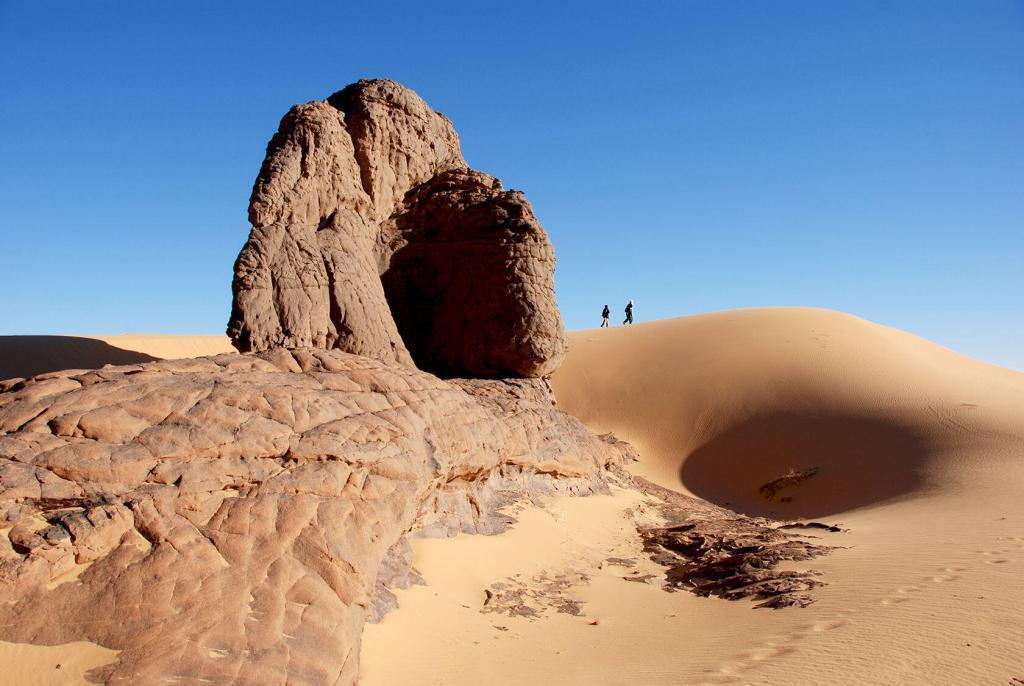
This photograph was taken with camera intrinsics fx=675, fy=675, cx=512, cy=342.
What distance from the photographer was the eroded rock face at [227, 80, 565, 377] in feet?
27.7

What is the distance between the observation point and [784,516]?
14406mm

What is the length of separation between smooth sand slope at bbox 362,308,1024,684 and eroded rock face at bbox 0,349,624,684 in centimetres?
71

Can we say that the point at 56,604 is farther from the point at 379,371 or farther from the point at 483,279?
the point at 483,279

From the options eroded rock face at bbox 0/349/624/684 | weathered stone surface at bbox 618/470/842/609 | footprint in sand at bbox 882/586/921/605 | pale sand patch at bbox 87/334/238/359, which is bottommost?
weathered stone surface at bbox 618/470/842/609

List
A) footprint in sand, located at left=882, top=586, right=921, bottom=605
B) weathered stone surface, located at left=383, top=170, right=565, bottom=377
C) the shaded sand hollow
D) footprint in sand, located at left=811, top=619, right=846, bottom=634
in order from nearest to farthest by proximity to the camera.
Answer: the shaded sand hollow
footprint in sand, located at left=811, top=619, right=846, bottom=634
footprint in sand, located at left=882, top=586, right=921, bottom=605
weathered stone surface, located at left=383, top=170, right=565, bottom=377

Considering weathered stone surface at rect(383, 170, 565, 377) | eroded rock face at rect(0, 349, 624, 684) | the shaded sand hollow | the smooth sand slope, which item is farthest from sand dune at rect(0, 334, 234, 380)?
the smooth sand slope

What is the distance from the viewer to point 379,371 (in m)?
6.95

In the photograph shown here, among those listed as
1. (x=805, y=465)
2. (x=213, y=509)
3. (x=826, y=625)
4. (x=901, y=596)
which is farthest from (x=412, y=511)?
(x=805, y=465)

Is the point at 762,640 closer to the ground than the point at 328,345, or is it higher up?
closer to the ground

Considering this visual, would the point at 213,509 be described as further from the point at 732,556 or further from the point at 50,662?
the point at 732,556

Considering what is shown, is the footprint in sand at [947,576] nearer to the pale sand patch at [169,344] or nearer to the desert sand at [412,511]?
the desert sand at [412,511]

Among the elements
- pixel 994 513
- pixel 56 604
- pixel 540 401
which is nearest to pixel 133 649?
pixel 56 604

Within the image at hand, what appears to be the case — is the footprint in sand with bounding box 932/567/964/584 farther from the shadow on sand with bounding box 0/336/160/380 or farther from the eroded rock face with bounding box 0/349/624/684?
the shadow on sand with bounding box 0/336/160/380

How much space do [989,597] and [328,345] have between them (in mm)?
7468
